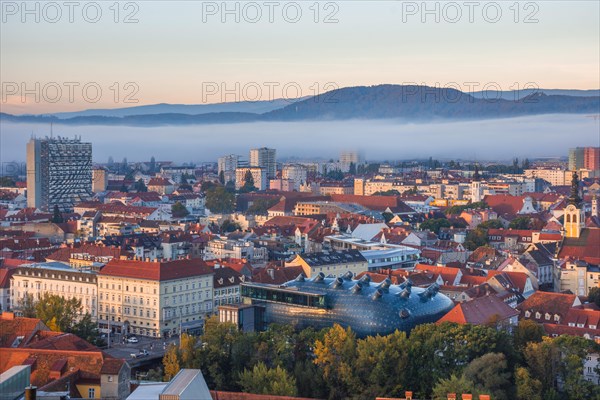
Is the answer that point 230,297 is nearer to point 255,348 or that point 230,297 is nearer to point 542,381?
point 255,348

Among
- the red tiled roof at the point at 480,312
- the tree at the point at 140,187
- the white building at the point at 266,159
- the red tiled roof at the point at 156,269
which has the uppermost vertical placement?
the white building at the point at 266,159

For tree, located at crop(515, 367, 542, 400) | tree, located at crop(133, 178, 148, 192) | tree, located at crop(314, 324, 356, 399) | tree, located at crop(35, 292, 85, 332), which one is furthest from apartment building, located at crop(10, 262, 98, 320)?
tree, located at crop(133, 178, 148, 192)

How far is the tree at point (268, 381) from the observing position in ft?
60.7

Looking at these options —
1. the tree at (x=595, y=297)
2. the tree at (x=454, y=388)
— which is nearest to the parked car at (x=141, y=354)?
the tree at (x=454, y=388)

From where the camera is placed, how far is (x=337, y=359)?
20.7 metres

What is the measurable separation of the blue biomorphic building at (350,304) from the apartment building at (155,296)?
98.4 inches

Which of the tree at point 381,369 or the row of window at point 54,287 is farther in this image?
the row of window at point 54,287

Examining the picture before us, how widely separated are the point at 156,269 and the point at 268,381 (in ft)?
31.3

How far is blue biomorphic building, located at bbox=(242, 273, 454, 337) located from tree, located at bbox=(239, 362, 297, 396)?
183 inches

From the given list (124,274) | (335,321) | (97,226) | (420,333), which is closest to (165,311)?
(124,274)

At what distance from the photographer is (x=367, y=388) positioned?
65.3 ft

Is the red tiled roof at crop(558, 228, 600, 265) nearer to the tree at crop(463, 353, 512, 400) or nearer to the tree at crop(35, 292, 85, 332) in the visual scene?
the tree at crop(463, 353, 512, 400)

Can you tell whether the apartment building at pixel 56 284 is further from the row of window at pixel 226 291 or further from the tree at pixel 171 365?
the tree at pixel 171 365

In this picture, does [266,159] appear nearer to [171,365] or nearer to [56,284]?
[56,284]
